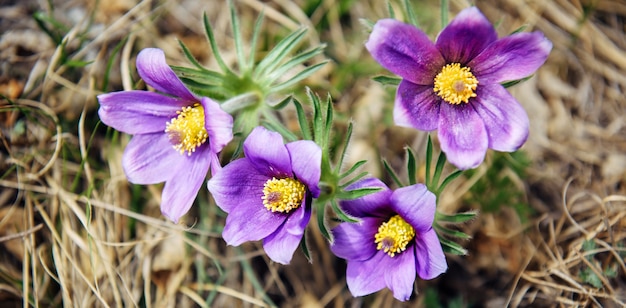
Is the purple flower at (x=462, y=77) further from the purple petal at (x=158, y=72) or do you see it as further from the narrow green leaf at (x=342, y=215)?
the purple petal at (x=158, y=72)

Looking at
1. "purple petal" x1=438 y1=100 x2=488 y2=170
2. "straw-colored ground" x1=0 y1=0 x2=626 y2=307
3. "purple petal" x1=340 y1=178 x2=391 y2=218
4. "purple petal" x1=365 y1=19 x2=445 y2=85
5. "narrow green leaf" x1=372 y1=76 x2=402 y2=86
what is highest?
"purple petal" x1=365 y1=19 x2=445 y2=85

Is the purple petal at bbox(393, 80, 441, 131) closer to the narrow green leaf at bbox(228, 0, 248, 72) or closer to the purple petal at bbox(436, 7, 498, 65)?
the purple petal at bbox(436, 7, 498, 65)

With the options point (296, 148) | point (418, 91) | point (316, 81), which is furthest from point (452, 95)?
point (316, 81)

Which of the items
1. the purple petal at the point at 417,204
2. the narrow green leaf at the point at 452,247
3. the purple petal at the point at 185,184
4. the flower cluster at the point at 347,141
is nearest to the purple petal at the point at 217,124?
the flower cluster at the point at 347,141

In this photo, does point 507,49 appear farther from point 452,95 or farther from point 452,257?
point 452,257

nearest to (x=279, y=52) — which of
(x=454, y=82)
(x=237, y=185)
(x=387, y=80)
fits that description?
(x=387, y=80)

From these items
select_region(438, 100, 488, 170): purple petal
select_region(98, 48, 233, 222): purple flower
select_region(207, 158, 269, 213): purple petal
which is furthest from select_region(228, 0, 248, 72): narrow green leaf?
select_region(438, 100, 488, 170): purple petal
